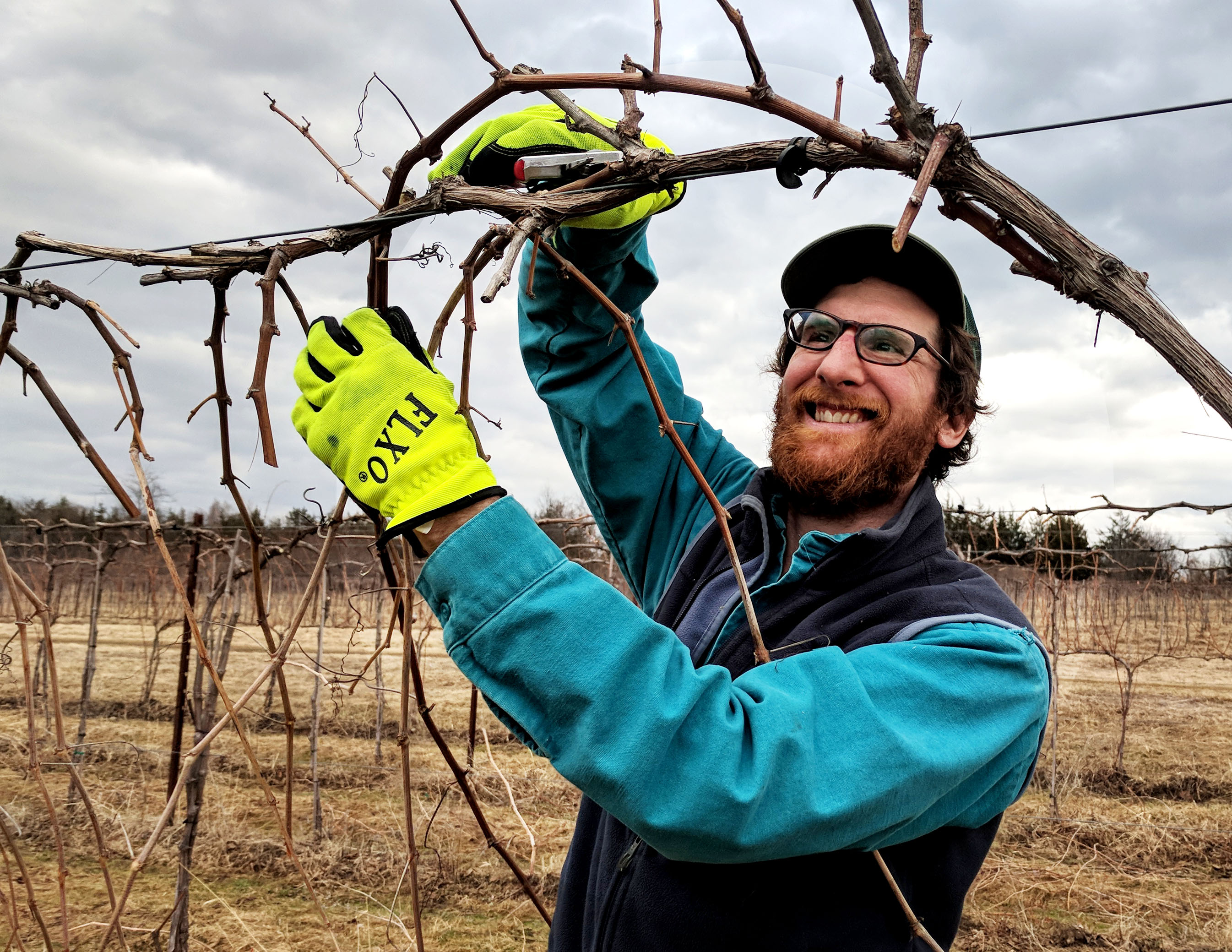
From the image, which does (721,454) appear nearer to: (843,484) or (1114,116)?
(843,484)

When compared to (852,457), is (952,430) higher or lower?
higher

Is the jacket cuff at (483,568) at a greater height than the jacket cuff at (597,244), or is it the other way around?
the jacket cuff at (597,244)

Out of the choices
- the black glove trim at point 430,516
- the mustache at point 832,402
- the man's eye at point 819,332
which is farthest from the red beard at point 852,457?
the black glove trim at point 430,516

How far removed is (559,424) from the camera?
6.80ft

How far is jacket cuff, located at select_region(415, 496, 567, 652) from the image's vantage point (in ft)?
3.60

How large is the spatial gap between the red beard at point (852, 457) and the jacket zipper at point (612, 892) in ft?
2.49

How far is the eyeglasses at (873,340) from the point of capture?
1750mm

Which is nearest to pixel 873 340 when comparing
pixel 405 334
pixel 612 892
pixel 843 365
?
pixel 843 365

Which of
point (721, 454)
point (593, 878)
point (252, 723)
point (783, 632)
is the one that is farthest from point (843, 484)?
point (252, 723)

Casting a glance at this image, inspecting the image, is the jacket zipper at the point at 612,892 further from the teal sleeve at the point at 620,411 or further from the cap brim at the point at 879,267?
the cap brim at the point at 879,267

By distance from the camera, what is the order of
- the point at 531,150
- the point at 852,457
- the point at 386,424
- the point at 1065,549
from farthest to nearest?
the point at 1065,549 < the point at 852,457 < the point at 531,150 < the point at 386,424

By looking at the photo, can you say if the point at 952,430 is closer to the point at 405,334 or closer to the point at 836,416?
the point at 836,416

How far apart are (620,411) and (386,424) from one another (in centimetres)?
79

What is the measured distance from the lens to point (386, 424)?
1215 millimetres
